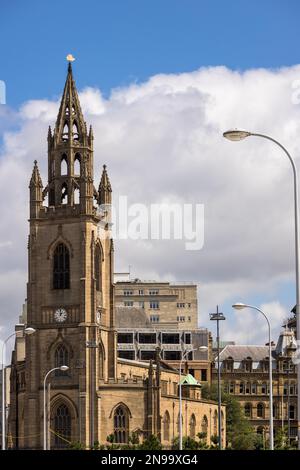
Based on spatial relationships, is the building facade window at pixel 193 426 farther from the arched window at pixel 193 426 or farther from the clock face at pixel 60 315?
the clock face at pixel 60 315

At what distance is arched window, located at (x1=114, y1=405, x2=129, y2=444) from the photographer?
141000 millimetres

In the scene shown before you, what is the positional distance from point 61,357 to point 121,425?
32.7 feet

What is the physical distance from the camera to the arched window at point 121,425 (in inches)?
5551

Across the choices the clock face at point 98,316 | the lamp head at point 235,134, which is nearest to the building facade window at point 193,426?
the clock face at point 98,316

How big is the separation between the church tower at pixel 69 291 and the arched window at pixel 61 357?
11 centimetres

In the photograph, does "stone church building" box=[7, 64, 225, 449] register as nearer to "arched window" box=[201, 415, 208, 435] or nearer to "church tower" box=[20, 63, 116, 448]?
"church tower" box=[20, 63, 116, 448]

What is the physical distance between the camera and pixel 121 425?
141 m

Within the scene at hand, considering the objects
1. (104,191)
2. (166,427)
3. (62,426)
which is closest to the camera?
(62,426)

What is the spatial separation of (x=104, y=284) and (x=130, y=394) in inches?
552

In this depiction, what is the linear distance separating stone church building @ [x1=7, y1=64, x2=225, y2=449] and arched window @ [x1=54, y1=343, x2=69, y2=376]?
0.36ft

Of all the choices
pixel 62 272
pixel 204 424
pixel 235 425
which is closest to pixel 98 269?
pixel 62 272

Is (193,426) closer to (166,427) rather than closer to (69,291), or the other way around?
(166,427)

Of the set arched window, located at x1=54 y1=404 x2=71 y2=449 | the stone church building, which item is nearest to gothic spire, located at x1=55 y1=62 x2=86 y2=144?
the stone church building

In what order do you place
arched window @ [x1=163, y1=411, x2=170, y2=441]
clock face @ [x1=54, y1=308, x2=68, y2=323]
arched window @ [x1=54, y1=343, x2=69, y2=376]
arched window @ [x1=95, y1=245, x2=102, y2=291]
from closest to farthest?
arched window @ [x1=54, y1=343, x2=69, y2=376]
clock face @ [x1=54, y1=308, x2=68, y2=323]
arched window @ [x1=163, y1=411, x2=170, y2=441]
arched window @ [x1=95, y1=245, x2=102, y2=291]
